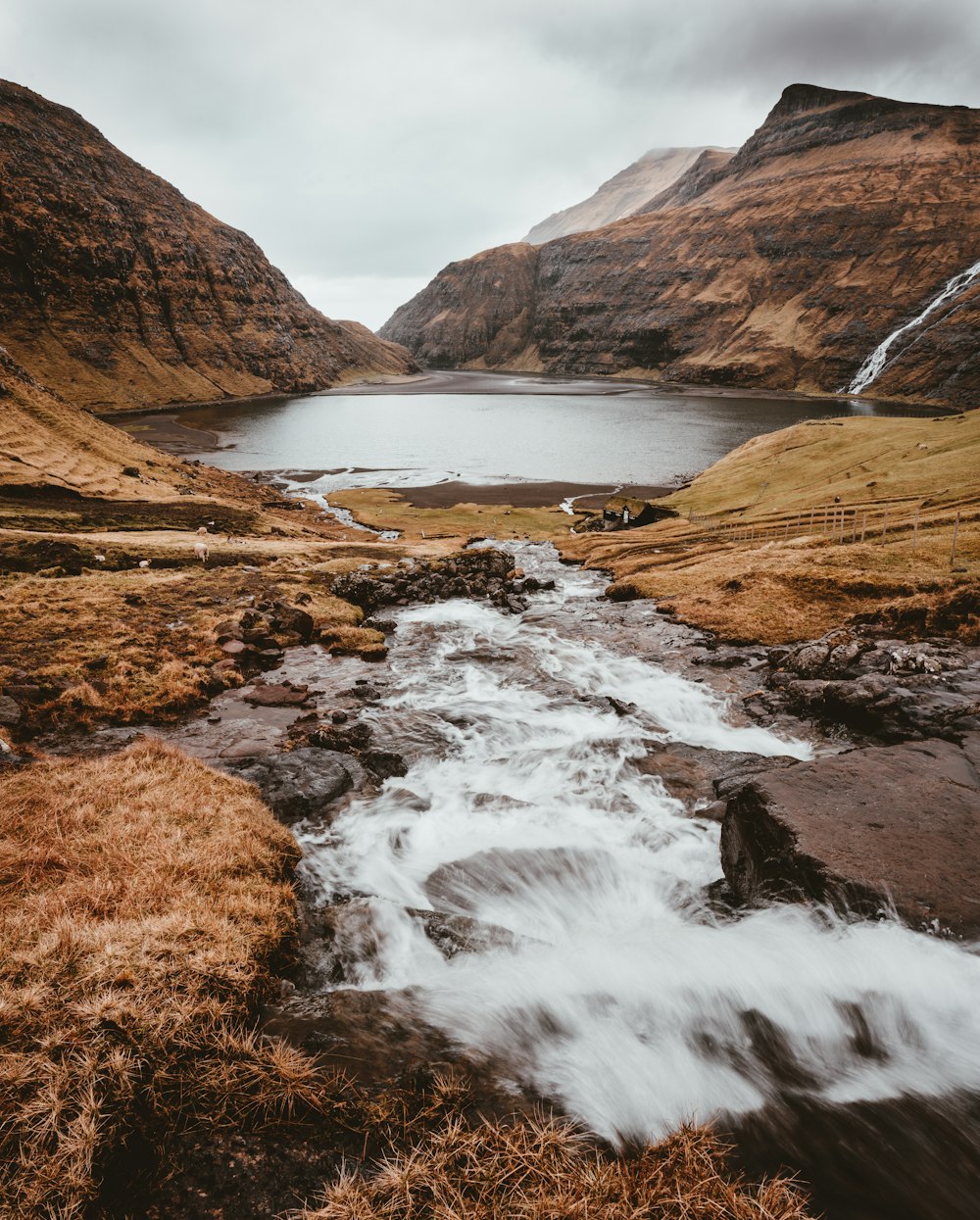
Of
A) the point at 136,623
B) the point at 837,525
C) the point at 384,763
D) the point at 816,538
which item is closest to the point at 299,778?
the point at 384,763

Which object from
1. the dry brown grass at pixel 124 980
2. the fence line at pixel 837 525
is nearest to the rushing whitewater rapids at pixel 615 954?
the dry brown grass at pixel 124 980

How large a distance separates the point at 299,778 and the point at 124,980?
28.2 feet

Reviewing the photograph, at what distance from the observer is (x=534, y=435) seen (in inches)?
6447

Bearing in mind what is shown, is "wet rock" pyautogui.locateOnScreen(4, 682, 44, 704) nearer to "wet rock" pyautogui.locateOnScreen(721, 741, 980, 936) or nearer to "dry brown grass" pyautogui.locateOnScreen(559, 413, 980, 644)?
"wet rock" pyautogui.locateOnScreen(721, 741, 980, 936)

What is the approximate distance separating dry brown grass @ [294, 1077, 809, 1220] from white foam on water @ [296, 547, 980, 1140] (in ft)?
2.83

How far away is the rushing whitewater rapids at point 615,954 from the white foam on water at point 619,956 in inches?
1.3

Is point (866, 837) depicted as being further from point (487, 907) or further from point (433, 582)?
point (433, 582)

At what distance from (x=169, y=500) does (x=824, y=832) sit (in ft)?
211

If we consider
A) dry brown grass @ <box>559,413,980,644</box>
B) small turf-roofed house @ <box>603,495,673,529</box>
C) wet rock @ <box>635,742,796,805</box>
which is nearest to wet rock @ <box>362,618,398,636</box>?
wet rock @ <box>635,742,796,805</box>

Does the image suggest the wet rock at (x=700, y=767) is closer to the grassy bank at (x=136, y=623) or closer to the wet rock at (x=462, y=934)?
the wet rock at (x=462, y=934)

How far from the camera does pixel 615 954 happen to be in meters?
10.9

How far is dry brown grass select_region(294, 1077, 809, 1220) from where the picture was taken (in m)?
5.82

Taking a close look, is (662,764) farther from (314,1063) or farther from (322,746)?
(314,1063)

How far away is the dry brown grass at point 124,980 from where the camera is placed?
6.01 m
